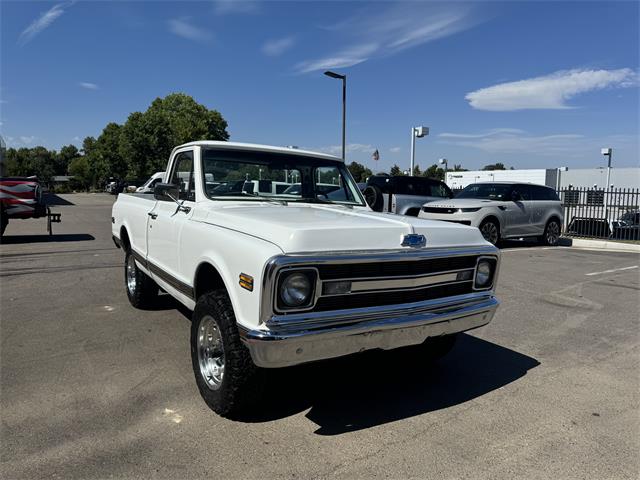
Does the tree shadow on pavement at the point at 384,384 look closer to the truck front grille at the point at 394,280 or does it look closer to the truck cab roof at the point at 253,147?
the truck front grille at the point at 394,280

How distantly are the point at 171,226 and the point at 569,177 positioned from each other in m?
40.9

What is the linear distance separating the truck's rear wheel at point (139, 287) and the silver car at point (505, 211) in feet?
24.0

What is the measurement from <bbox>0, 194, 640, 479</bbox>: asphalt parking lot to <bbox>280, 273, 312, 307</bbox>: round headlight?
2.99 feet

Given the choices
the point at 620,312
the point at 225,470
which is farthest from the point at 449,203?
the point at 225,470

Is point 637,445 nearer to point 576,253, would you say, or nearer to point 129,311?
point 129,311

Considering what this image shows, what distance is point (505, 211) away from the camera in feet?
40.9

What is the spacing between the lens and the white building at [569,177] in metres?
35.2

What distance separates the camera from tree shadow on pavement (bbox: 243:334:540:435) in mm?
3332

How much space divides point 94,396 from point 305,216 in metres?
2.04

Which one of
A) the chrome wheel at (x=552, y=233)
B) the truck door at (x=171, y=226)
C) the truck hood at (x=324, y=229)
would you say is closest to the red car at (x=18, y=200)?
the truck door at (x=171, y=226)

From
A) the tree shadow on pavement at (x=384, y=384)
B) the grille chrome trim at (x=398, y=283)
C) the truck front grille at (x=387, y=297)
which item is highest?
the grille chrome trim at (x=398, y=283)

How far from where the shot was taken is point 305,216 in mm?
3500

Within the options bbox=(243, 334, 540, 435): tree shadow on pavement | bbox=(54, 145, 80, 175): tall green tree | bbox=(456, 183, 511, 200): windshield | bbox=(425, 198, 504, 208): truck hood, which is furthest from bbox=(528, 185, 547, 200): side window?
bbox=(54, 145, 80, 175): tall green tree

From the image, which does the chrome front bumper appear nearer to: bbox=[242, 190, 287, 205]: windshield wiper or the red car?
bbox=[242, 190, 287, 205]: windshield wiper
